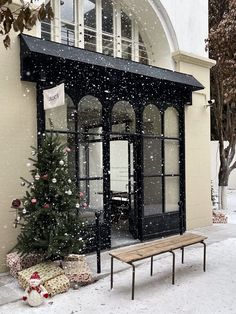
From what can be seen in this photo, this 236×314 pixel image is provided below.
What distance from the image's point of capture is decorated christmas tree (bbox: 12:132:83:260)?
4.91 m

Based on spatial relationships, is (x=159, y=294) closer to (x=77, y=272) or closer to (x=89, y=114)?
(x=77, y=272)

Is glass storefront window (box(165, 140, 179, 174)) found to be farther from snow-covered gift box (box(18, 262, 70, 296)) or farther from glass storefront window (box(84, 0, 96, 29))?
snow-covered gift box (box(18, 262, 70, 296))

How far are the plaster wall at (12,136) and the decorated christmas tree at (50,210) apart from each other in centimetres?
37

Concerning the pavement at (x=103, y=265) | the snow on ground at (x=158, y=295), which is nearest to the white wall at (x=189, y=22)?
the pavement at (x=103, y=265)

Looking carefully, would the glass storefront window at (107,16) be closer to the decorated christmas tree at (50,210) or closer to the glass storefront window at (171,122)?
the glass storefront window at (171,122)

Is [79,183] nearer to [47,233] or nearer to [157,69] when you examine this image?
[47,233]

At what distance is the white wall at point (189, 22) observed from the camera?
813cm

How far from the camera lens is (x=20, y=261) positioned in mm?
5133

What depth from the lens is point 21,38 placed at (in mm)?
5562

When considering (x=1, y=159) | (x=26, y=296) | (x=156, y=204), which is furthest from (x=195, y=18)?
(x=26, y=296)

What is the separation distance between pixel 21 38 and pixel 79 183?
258 cm

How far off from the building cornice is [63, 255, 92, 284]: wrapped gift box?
5227 millimetres

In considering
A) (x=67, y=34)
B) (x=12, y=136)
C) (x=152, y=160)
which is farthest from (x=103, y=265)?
(x=67, y=34)

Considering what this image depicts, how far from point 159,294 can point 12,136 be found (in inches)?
126
